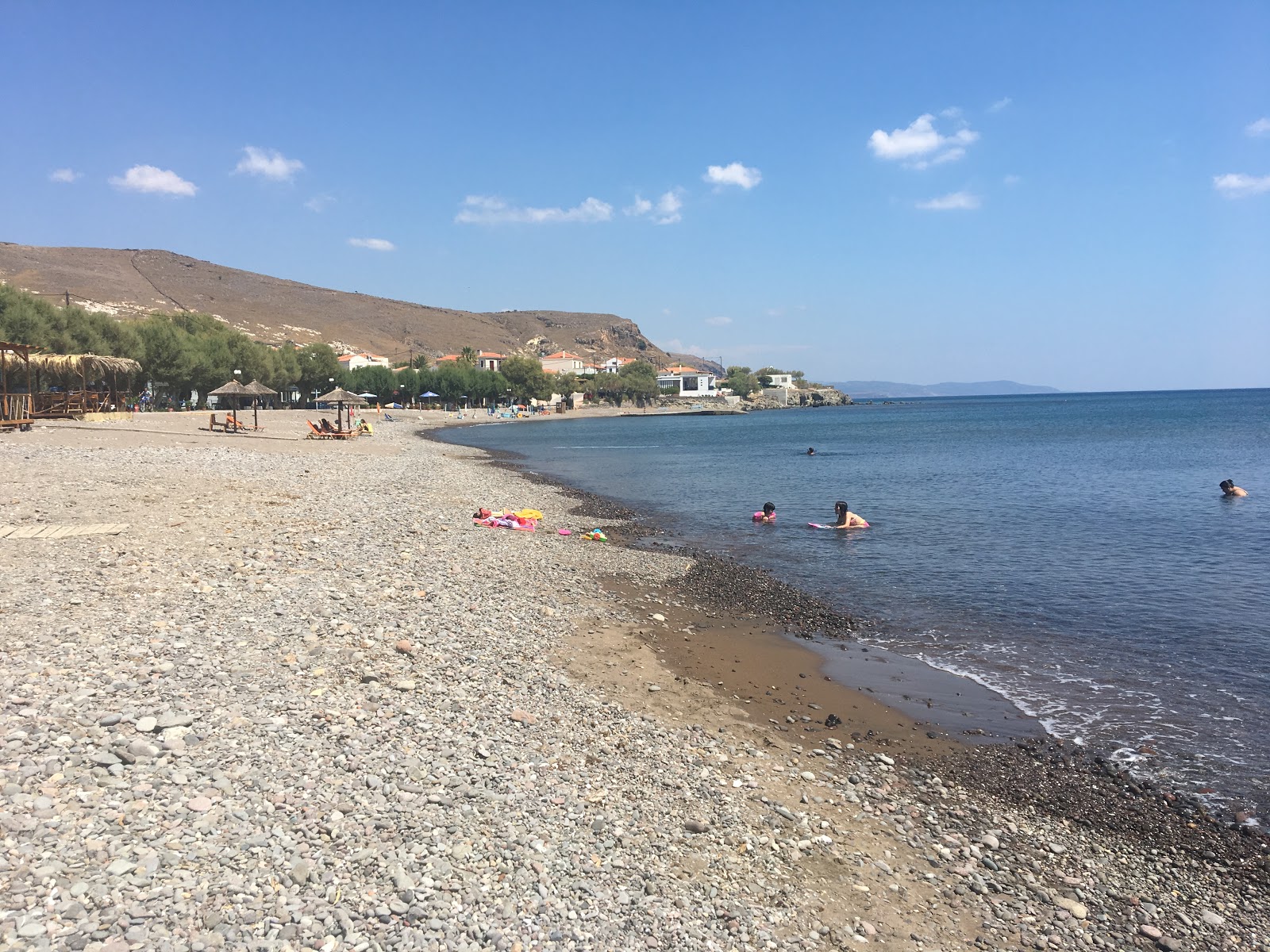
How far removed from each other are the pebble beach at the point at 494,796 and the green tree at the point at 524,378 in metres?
111

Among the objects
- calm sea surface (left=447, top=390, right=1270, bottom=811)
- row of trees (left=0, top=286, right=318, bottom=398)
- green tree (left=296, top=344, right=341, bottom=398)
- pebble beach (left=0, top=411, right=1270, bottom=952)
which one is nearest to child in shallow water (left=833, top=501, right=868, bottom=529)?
calm sea surface (left=447, top=390, right=1270, bottom=811)

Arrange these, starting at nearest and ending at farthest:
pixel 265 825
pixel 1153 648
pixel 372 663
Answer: pixel 265 825, pixel 372 663, pixel 1153 648

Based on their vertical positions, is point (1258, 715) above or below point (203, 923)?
below

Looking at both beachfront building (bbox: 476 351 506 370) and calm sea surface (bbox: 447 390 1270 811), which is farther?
beachfront building (bbox: 476 351 506 370)

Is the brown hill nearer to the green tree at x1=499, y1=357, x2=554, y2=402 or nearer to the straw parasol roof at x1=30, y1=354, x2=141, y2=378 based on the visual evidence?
the green tree at x1=499, y1=357, x2=554, y2=402

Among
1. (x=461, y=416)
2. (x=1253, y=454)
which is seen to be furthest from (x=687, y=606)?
(x=461, y=416)

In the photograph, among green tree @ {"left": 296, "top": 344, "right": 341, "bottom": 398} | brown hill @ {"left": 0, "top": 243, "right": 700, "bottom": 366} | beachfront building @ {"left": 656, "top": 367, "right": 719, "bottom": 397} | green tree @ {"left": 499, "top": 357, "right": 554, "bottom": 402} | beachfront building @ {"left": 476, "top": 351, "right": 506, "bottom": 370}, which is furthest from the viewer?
beachfront building @ {"left": 656, "top": 367, "right": 719, "bottom": 397}

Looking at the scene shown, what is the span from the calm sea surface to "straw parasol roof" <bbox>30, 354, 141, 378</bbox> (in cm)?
2099

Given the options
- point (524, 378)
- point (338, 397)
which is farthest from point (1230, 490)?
point (524, 378)

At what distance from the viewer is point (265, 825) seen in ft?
16.7

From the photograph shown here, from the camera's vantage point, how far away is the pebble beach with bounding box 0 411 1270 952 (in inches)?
182

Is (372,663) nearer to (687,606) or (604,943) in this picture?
(604,943)

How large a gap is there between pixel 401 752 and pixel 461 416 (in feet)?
304

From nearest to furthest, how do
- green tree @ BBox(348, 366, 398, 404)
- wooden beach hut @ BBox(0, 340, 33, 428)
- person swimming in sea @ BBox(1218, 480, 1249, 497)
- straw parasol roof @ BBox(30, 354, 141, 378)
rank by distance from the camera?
person swimming in sea @ BBox(1218, 480, 1249, 497) → wooden beach hut @ BBox(0, 340, 33, 428) → straw parasol roof @ BBox(30, 354, 141, 378) → green tree @ BBox(348, 366, 398, 404)
